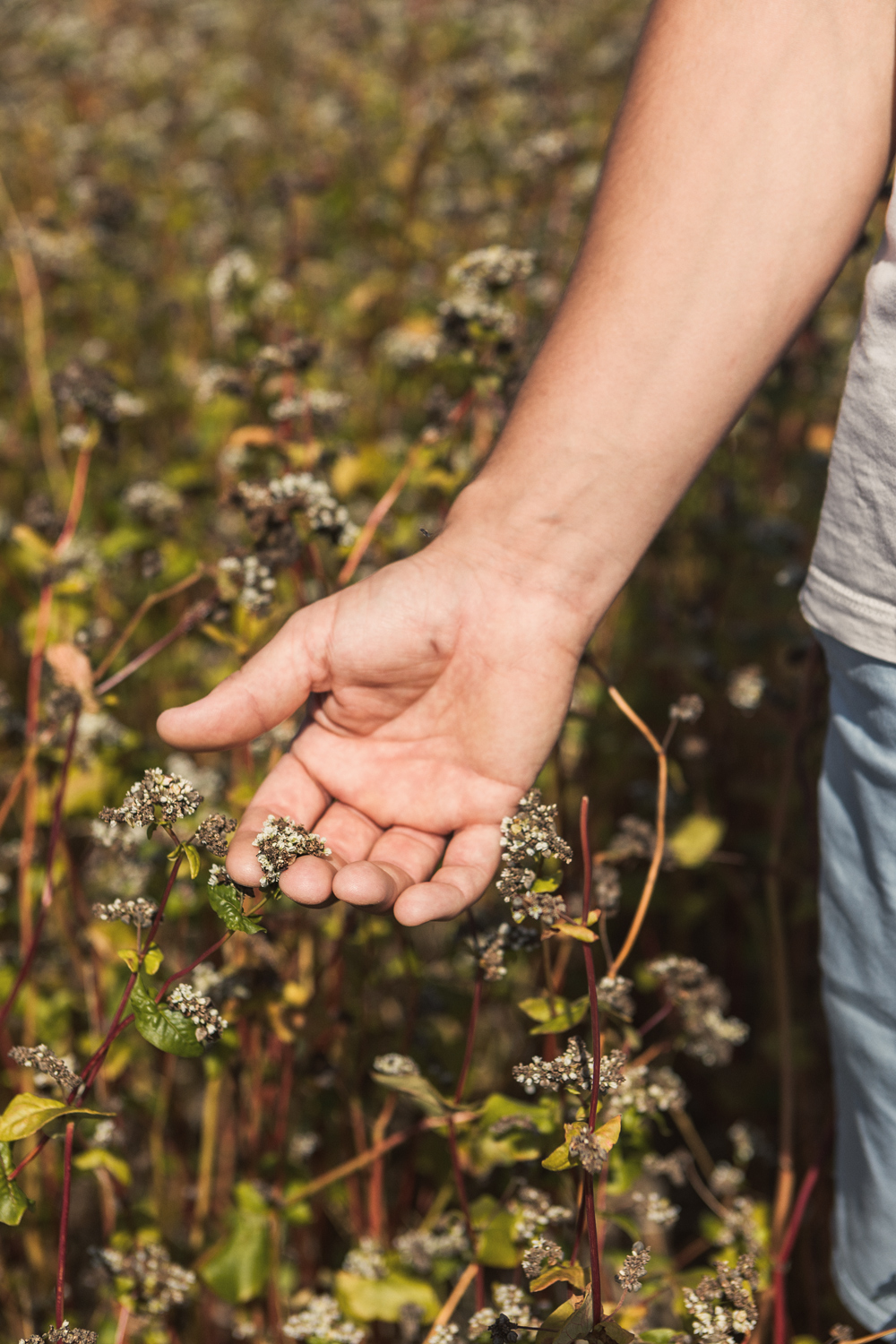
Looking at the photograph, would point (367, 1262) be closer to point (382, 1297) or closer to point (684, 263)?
point (382, 1297)

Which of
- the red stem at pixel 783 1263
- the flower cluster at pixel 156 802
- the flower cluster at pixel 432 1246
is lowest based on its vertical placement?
the flower cluster at pixel 432 1246

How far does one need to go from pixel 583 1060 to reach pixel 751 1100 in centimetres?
115

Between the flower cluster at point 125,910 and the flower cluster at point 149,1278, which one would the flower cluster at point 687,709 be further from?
the flower cluster at point 149,1278

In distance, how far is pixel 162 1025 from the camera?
1.06 m

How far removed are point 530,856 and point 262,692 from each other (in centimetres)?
42

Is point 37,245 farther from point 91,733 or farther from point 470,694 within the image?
point 470,694

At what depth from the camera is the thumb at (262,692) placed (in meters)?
1.29

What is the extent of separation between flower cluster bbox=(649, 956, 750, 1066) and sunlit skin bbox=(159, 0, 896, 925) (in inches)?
13.5

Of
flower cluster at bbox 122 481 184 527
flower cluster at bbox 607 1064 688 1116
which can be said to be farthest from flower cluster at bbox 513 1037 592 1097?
flower cluster at bbox 122 481 184 527

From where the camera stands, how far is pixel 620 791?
2389 mm

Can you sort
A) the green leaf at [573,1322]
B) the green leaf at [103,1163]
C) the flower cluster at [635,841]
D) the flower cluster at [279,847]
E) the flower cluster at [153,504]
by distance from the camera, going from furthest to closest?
the flower cluster at [153,504] → the flower cluster at [635,841] → the green leaf at [103,1163] → the flower cluster at [279,847] → the green leaf at [573,1322]

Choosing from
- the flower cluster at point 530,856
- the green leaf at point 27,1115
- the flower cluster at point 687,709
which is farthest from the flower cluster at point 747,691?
the green leaf at point 27,1115

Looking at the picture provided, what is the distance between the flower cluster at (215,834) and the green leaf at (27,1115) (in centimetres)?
28

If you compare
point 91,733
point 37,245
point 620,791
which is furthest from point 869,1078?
point 37,245
